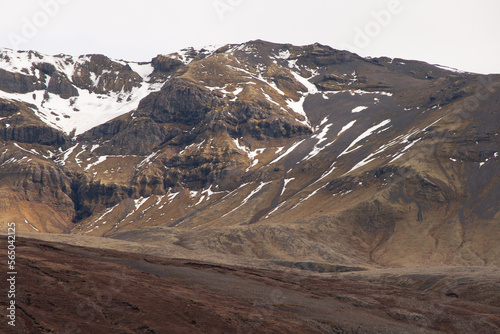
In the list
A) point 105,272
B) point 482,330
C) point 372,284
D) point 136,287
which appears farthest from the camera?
point 372,284

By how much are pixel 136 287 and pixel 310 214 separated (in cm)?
12373

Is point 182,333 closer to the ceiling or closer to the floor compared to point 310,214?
closer to the ceiling

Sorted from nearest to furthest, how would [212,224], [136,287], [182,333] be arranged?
[182,333]
[136,287]
[212,224]

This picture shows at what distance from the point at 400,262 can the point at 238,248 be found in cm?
5272

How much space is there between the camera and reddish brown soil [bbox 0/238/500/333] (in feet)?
169

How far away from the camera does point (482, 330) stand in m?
60.6

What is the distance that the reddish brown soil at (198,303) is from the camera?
51.5 m

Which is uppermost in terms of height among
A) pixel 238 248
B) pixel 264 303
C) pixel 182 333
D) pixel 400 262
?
pixel 182 333

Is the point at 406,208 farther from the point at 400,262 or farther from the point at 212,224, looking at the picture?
the point at 212,224

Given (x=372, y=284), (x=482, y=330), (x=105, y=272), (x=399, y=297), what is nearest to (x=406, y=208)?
(x=372, y=284)

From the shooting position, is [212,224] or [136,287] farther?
[212,224]

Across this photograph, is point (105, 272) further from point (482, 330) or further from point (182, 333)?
point (482, 330)

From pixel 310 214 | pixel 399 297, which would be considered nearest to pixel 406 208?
pixel 310 214

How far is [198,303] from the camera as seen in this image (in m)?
59.5
